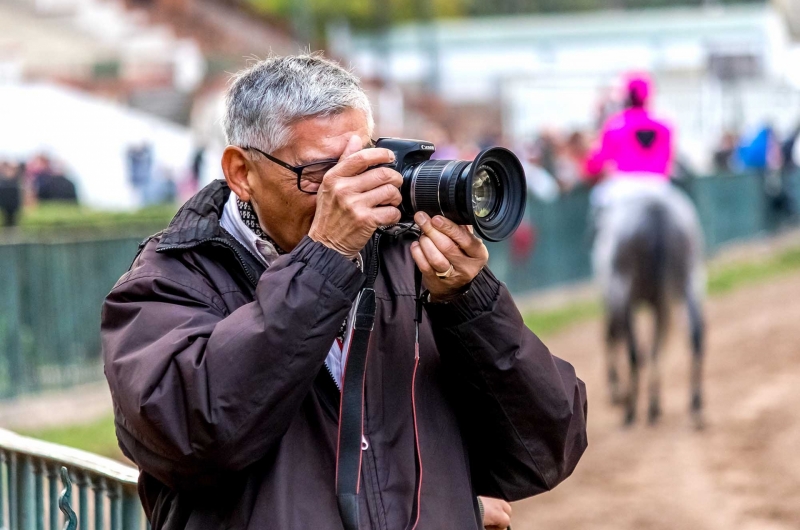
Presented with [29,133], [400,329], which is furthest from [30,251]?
[29,133]

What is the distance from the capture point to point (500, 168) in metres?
2.22

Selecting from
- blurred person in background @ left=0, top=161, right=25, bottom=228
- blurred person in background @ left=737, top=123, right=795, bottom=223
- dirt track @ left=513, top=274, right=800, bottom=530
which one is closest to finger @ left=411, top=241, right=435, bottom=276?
dirt track @ left=513, top=274, right=800, bottom=530

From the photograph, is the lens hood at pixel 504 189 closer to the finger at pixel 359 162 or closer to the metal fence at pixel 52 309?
the finger at pixel 359 162

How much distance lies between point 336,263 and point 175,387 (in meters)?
0.35

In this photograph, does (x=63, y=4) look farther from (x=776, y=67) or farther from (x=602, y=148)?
(x=602, y=148)

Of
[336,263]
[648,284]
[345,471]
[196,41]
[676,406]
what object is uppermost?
[196,41]

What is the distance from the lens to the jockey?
7.66 meters

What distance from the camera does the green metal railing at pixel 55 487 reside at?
251cm

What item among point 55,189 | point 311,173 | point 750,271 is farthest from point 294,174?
point 55,189

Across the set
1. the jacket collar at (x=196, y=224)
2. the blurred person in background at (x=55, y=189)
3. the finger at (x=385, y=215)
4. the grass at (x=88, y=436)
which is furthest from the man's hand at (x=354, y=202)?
the blurred person in background at (x=55, y=189)

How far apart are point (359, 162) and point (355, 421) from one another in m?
0.46

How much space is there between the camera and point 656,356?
303 inches

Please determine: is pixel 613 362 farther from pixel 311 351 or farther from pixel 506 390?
pixel 311 351

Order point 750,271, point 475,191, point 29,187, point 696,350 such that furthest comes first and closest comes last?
point 29,187, point 750,271, point 696,350, point 475,191
